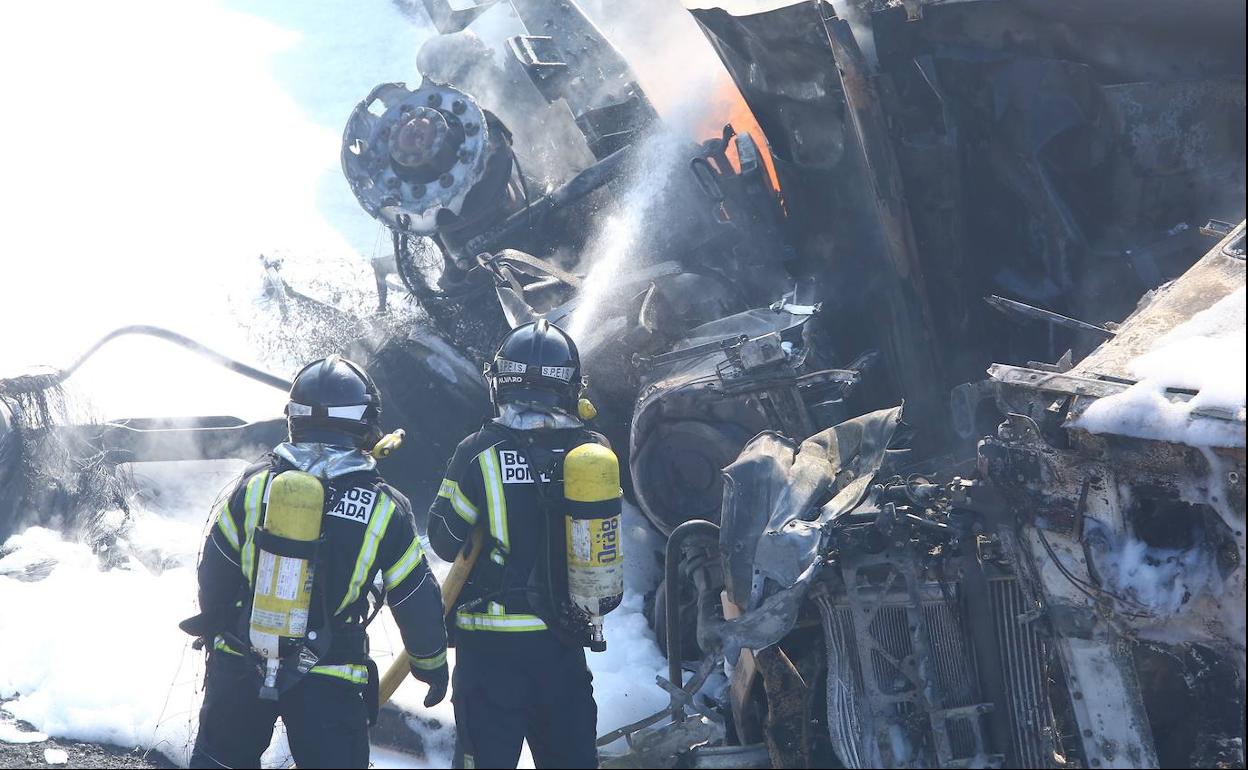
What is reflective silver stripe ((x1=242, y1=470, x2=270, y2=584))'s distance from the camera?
4031 millimetres

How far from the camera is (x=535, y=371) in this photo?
4.52m

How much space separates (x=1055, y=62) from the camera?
18.5 feet

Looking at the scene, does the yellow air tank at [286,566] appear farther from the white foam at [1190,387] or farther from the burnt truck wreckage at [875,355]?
the white foam at [1190,387]

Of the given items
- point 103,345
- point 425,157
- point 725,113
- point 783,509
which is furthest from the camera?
point 103,345

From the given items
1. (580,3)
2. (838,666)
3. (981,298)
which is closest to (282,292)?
(580,3)

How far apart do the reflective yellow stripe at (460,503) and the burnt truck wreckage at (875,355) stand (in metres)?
1.13

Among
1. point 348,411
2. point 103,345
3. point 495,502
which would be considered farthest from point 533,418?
point 103,345

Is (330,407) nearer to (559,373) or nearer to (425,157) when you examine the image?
(559,373)

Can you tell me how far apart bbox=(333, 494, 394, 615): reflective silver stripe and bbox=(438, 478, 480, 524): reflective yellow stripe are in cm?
28

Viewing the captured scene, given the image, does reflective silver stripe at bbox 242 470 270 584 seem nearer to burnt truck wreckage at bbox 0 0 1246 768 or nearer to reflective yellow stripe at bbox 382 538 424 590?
reflective yellow stripe at bbox 382 538 424 590

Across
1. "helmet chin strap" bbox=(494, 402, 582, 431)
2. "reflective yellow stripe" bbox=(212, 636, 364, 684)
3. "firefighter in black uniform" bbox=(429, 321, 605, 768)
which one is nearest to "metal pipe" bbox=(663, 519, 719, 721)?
"firefighter in black uniform" bbox=(429, 321, 605, 768)

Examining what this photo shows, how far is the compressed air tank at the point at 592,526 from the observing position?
4.23 meters

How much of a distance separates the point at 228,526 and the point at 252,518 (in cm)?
12

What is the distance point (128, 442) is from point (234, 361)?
113 centimetres
